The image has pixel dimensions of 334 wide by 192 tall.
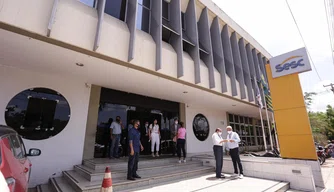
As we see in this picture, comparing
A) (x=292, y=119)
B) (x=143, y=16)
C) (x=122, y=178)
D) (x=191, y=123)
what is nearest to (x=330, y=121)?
(x=292, y=119)

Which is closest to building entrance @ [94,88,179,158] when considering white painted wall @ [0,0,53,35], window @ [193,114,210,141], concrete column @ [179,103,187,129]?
concrete column @ [179,103,187,129]

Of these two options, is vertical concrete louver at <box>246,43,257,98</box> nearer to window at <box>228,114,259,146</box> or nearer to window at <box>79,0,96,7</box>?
window at <box>228,114,259,146</box>

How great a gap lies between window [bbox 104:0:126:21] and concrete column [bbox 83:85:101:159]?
3.07 metres

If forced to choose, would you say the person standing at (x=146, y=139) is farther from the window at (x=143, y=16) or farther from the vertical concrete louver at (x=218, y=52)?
the window at (x=143, y=16)

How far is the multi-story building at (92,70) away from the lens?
418 cm

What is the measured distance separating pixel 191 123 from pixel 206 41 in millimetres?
5111

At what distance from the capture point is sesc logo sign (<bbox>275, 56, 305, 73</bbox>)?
6.87 metres

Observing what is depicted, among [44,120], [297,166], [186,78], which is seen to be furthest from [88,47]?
[297,166]

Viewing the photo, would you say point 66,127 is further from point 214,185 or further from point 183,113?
point 183,113

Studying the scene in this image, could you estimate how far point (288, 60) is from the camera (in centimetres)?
719

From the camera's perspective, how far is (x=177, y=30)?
7.25 meters

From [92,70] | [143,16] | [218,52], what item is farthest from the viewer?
[218,52]

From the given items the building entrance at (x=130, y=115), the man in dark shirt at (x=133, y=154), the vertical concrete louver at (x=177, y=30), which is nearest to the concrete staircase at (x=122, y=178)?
the man in dark shirt at (x=133, y=154)

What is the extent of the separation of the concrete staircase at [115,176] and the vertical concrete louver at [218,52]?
4825 millimetres
